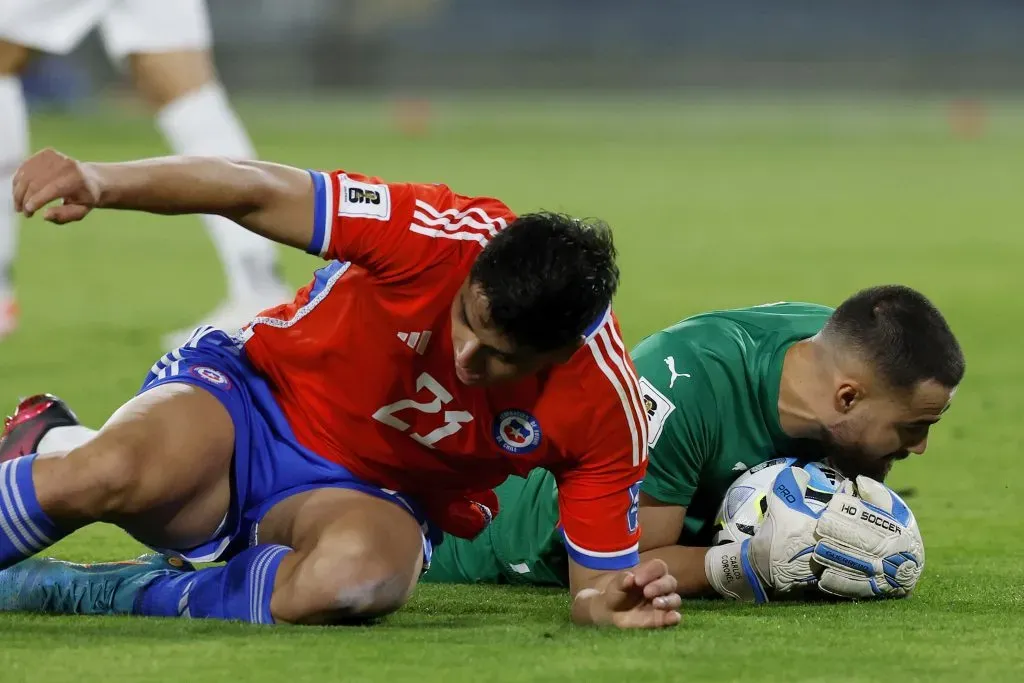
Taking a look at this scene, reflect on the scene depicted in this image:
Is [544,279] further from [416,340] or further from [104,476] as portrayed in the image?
[104,476]

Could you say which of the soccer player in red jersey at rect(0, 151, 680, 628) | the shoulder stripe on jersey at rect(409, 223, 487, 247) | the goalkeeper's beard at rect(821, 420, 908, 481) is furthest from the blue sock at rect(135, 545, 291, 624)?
the goalkeeper's beard at rect(821, 420, 908, 481)

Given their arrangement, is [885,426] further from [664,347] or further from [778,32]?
[778,32]

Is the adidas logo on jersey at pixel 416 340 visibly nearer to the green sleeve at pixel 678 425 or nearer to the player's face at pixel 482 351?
the player's face at pixel 482 351

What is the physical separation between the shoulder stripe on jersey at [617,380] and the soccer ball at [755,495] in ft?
1.71

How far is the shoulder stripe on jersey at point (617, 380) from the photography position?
11.4 feet

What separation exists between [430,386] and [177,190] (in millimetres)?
659

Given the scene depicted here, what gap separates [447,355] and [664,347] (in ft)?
2.31

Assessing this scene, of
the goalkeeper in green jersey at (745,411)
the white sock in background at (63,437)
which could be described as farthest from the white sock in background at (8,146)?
the goalkeeper in green jersey at (745,411)

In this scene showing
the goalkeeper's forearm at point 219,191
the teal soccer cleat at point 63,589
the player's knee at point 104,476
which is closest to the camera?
the goalkeeper's forearm at point 219,191

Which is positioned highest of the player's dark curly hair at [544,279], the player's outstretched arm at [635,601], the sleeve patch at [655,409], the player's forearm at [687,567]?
the player's dark curly hair at [544,279]

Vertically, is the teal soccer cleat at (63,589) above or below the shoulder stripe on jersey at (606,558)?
below

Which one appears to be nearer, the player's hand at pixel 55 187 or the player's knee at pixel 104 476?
the player's hand at pixel 55 187

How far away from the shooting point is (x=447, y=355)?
3582 millimetres

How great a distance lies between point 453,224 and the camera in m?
3.53
